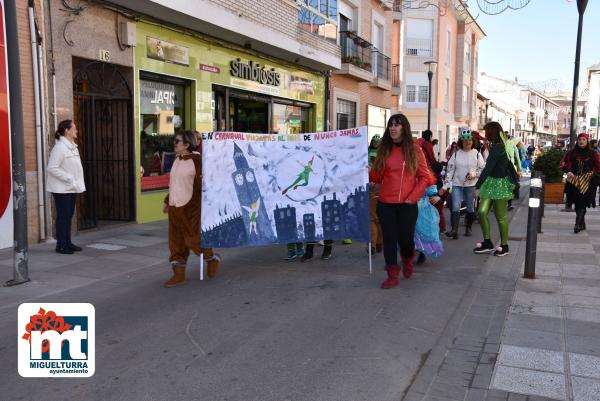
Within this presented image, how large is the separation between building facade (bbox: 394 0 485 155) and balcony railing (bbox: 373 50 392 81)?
26.1 feet

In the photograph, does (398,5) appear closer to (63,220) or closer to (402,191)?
(63,220)

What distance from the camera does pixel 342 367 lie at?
392 centimetres

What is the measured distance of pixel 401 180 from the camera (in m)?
5.93

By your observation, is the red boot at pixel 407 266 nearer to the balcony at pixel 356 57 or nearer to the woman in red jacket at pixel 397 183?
the woman in red jacket at pixel 397 183

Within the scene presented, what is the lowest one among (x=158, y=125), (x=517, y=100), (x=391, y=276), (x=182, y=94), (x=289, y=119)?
(x=391, y=276)

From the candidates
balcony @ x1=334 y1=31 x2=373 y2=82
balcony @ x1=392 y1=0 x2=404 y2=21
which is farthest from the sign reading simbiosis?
balcony @ x1=392 y1=0 x2=404 y2=21

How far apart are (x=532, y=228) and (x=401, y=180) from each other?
5.32ft

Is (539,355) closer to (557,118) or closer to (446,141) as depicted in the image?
(446,141)

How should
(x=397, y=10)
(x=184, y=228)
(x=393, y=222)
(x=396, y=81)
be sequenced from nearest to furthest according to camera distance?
(x=393, y=222), (x=184, y=228), (x=397, y=10), (x=396, y=81)

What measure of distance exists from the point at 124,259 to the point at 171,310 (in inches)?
99.9

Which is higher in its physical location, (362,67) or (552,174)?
(362,67)

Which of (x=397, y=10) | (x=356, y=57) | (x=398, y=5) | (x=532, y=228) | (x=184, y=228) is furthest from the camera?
(x=397, y=10)

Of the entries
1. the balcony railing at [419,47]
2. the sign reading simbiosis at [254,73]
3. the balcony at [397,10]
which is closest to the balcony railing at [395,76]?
the balcony at [397,10]

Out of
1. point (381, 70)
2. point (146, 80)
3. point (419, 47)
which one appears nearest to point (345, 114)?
point (381, 70)
